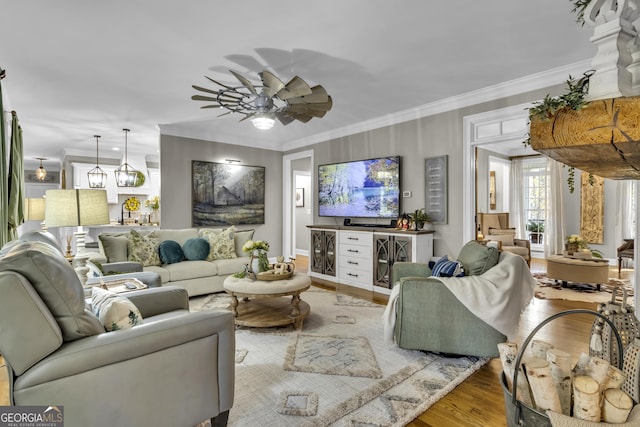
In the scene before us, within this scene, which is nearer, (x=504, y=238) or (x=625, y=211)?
(x=625, y=211)

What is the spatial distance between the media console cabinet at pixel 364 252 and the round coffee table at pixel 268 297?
1.61 meters

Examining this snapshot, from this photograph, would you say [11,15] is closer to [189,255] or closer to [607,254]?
[189,255]

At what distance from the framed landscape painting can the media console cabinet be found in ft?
4.95

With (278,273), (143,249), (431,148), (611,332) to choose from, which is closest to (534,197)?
(431,148)

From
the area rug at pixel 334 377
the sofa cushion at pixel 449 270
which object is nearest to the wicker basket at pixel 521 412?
the area rug at pixel 334 377

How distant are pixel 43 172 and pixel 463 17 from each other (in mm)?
9973

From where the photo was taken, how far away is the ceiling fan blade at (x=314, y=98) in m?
2.98

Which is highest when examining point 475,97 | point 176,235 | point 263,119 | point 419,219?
point 475,97

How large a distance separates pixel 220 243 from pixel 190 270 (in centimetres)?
66

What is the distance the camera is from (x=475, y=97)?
4.09m

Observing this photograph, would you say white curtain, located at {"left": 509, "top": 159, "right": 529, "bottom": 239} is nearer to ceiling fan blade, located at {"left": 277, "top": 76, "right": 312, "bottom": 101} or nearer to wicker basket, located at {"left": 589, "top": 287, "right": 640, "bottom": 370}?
ceiling fan blade, located at {"left": 277, "top": 76, "right": 312, "bottom": 101}
